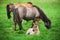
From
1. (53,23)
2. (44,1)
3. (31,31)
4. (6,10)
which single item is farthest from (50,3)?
(6,10)

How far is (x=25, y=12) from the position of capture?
5.61 ft

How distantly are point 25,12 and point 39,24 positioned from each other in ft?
0.63

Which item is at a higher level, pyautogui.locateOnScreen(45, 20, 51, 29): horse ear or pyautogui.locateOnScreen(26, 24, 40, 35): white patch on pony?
pyautogui.locateOnScreen(45, 20, 51, 29): horse ear

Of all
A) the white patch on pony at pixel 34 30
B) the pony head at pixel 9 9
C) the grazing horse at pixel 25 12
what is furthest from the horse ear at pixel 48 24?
the pony head at pixel 9 9

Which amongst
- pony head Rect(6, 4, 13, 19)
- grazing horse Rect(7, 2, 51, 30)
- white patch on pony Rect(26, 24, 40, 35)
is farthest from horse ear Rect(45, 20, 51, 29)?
pony head Rect(6, 4, 13, 19)

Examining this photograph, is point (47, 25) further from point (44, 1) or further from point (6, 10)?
point (6, 10)

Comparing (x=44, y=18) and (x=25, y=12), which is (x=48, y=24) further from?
(x=25, y=12)

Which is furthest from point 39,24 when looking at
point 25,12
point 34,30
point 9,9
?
point 9,9

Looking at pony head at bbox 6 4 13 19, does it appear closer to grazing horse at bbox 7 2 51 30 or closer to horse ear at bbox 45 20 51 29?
grazing horse at bbox 7 2 51 30

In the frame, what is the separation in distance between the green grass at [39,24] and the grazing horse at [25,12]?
0.03 meters

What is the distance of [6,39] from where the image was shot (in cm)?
167

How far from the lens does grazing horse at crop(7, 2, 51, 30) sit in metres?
1.70

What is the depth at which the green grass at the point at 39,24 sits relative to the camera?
167cm

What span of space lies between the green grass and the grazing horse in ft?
0.11
